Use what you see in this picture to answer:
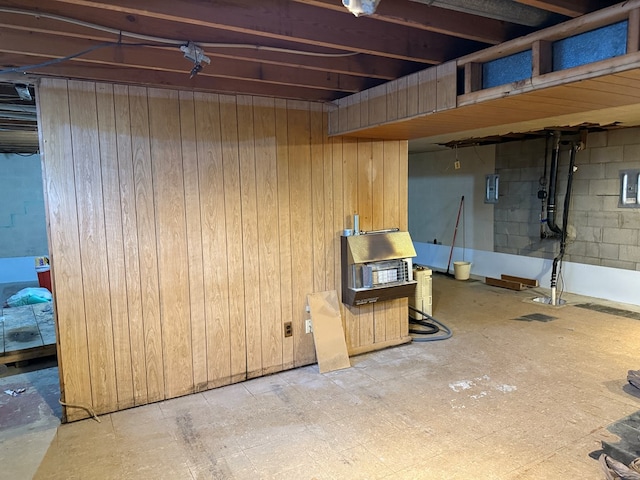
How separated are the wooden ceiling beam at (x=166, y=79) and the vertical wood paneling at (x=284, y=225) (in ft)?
0.75

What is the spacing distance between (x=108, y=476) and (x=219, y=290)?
1333 millimetres

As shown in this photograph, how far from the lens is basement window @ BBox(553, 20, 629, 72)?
1.75m

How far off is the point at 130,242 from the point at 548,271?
567 cm

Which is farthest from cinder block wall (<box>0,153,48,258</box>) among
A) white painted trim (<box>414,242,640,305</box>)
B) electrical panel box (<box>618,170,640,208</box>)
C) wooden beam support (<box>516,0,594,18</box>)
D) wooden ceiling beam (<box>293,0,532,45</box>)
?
electrical panel box (<box>618,170,640,208</box>)

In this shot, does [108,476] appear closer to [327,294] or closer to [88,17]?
[327,294]

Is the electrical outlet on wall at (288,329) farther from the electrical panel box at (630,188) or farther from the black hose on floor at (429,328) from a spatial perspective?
the electrical panel box at (630,188)

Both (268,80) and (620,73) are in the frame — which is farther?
(268,80)

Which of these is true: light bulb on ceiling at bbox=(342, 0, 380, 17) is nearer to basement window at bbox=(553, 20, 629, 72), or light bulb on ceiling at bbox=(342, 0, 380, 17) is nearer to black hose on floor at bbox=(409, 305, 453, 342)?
basement window at bbox=(553, 20, 629, 72)

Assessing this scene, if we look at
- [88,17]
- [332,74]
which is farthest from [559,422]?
[88,17]

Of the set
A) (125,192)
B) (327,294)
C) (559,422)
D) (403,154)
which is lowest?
(559,422)

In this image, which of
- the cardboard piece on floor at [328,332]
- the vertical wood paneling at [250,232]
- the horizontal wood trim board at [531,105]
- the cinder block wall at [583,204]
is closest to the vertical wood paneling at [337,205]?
the cardboard piece on floor at [328,332]

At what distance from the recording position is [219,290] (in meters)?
3.21

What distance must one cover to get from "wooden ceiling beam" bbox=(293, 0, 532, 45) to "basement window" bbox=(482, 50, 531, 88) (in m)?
0.11

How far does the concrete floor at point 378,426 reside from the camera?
7.50 feet
